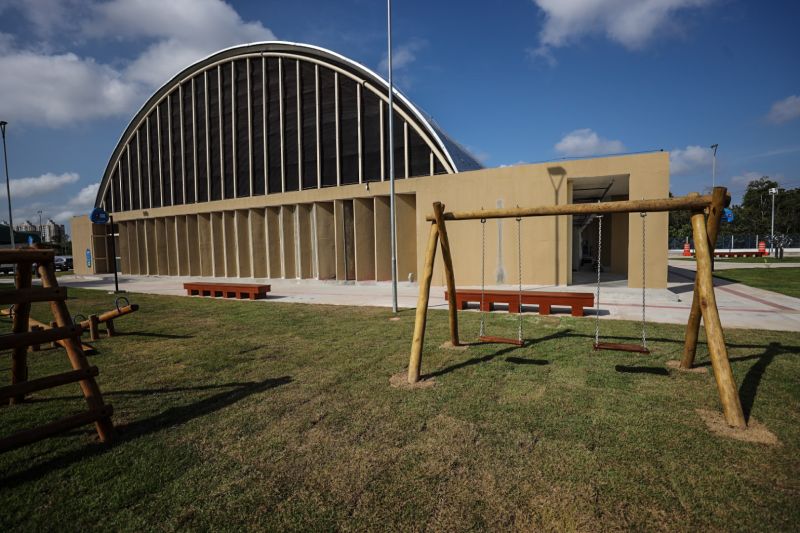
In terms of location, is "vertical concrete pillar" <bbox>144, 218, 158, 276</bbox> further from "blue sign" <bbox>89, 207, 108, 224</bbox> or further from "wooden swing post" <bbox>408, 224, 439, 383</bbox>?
"wooden swing post" <bbox>408, 224, 439, 383</bbox>

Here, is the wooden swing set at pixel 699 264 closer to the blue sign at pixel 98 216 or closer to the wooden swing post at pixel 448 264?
the wooden swing post at pixel 448 264

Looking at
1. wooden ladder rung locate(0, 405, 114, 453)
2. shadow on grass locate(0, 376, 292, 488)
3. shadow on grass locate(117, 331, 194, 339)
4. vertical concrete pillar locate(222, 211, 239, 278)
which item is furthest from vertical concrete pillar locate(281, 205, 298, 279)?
wooden ladder rung locate(0, 405, 114, 453)

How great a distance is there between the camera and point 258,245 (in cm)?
2683

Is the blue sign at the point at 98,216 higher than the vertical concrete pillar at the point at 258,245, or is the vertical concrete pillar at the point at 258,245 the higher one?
the blue sign at the point at 98,216

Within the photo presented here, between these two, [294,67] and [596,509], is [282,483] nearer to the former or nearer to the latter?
[596,509]

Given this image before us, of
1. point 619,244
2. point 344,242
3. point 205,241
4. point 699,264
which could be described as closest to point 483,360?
point 699,264

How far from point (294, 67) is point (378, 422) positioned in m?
29.0

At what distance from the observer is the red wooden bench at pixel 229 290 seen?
1667 centimetres

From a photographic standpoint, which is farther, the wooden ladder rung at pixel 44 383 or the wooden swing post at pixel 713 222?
the wooden swing post at pixel 713 222

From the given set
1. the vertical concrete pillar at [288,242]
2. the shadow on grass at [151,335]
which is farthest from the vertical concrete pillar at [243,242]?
the shadow on grass at [151,335]

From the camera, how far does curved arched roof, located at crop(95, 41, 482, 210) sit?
73.8ft

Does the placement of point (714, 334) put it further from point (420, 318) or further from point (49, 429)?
point (49, 429)

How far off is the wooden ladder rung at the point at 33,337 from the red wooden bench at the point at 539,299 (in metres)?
9.22

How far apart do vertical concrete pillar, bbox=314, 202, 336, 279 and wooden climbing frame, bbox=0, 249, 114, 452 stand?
1876 centimetres
